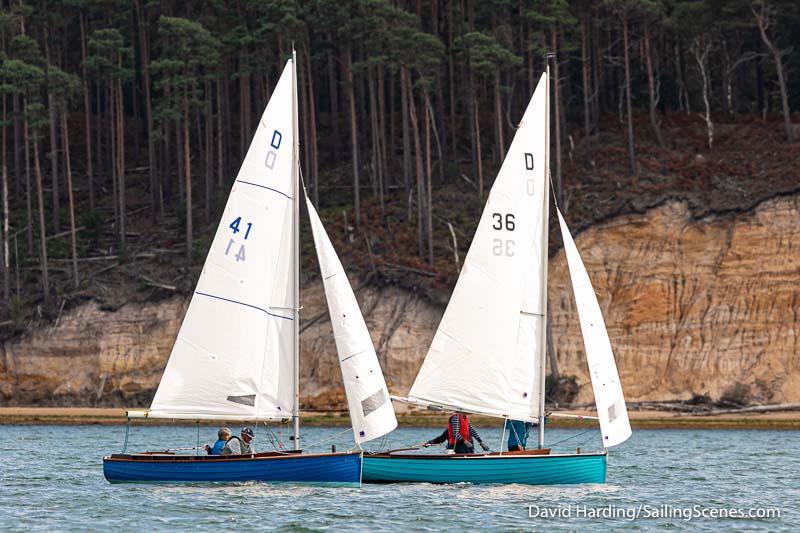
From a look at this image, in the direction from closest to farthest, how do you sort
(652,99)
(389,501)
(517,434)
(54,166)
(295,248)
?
(389,501) < (295,248) < (517,434) < (652,99) < (54,166)

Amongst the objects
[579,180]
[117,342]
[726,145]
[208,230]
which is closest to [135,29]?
[208,230]

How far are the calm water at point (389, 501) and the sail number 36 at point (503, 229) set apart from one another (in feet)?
19.1

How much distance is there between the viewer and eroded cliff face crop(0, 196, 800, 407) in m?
64.6

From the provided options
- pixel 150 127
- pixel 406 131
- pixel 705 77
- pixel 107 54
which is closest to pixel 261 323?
pixel 406 131

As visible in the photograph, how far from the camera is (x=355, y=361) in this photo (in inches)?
1260

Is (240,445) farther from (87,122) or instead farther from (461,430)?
(87,122)

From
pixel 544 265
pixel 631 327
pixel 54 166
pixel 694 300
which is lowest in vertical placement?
pixel 631 327

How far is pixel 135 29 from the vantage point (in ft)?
279

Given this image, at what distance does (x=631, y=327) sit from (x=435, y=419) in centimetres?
1117

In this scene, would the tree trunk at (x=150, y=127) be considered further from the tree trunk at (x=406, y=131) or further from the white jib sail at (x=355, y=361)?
the white jib sail at (x=355, y=361)

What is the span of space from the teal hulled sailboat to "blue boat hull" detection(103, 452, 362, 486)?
6.92 ft

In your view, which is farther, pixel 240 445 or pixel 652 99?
pixel 652 99

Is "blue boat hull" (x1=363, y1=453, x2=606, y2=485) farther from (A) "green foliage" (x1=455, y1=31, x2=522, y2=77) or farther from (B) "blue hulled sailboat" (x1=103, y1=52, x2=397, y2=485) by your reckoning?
(A) "green foliage" (x1=455, y1=31, x2=522, y2=77)

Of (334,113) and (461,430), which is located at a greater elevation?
(334,113)
